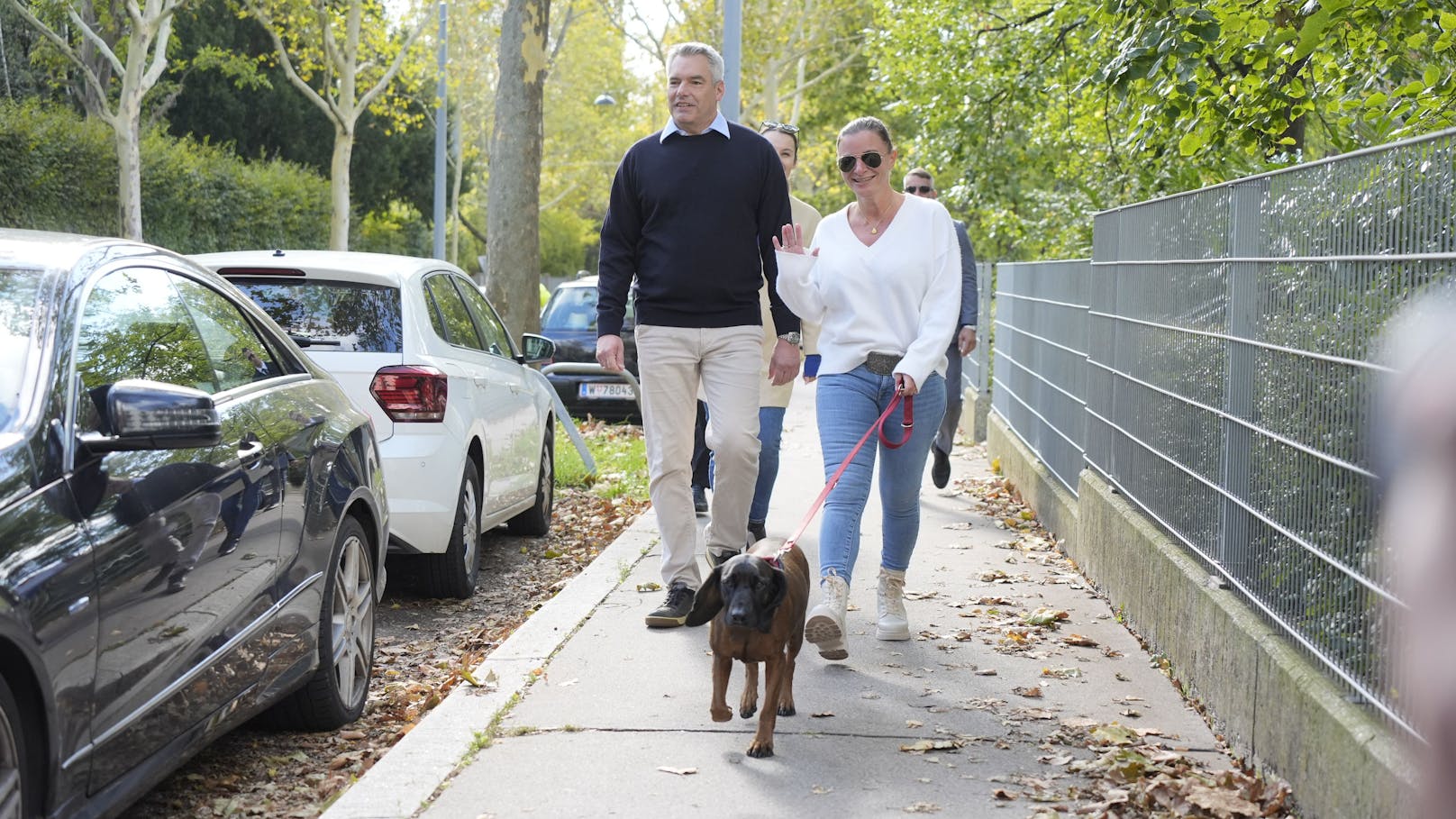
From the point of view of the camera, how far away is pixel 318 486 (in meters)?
5.28

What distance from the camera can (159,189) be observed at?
1120 inches

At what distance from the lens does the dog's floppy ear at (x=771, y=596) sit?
15.7ft

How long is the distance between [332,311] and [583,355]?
10.5 metres

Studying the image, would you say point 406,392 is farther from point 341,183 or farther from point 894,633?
point 341,183

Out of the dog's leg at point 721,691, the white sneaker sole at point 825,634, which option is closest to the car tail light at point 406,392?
the white sneaker sole at point 825,634

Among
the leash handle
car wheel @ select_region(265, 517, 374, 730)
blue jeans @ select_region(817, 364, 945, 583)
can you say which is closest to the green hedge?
car wheel @ select_region(265, 517, 374, 730)

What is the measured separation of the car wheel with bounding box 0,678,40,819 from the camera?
3275mm

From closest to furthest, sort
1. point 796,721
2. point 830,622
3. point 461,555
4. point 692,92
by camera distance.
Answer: point 796,721 → point 830,622 → point 692,92 → point 461,555

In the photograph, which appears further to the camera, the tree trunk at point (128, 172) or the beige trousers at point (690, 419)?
the tree trunk at point (128, 172)

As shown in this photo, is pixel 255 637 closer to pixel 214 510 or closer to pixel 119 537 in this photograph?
pixel 214 510

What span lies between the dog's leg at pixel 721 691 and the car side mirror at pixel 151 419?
5.66ft

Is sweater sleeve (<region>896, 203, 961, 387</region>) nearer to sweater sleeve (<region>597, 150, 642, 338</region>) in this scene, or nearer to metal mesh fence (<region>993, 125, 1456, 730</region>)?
metal mesh fence (<region>993, 125, 1456, 730</region>)

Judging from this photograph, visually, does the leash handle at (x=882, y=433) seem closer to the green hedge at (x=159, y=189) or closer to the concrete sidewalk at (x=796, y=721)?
the concrete sidewalk at (x=796, y=721)

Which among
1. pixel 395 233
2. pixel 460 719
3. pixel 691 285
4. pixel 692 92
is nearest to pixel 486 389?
pixel 691 285
